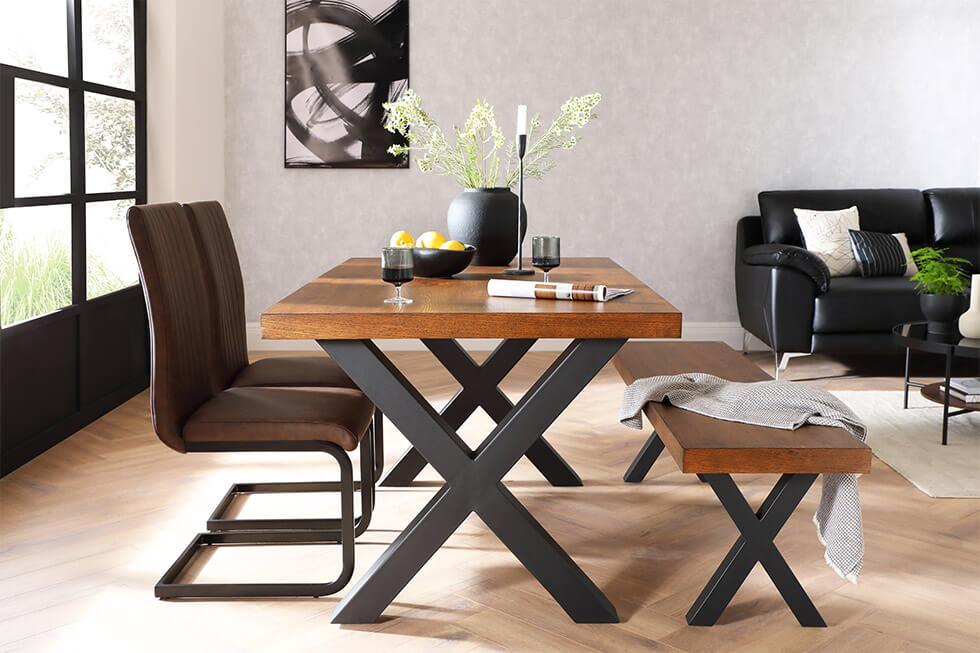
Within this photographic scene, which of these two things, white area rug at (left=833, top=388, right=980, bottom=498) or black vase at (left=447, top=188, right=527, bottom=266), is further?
white area rug at (left=833, top=388, right=980, bottom=498)

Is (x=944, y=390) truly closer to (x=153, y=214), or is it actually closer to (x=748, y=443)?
(x=748, y=443)

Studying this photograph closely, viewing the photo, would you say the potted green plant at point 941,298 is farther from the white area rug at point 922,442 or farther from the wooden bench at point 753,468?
the wooden bench at point 753,468

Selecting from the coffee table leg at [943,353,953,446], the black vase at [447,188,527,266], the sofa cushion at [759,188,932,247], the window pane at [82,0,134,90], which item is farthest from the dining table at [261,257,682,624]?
the sofa cushion at [759,188,932,247]

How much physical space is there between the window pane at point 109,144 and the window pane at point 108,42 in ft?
0.33

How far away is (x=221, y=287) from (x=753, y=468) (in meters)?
1.61

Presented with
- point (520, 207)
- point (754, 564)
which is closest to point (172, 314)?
point (520, 207)

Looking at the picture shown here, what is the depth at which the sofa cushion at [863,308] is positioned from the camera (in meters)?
5.07

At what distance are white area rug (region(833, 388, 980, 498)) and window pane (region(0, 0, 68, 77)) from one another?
139 inches

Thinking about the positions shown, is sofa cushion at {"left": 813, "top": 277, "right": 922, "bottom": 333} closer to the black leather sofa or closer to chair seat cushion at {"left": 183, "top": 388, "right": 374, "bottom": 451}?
the black leather sofa

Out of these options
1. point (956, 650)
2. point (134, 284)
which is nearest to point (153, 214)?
point (956, 650)

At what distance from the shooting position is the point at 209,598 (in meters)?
2.46

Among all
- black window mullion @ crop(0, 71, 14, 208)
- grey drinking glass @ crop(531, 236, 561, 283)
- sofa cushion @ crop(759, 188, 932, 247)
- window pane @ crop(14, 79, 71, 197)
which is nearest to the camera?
grey drinking glass @ crop(531, 236, 561, 283)

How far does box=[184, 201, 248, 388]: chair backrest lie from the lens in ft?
9.22

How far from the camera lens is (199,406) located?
101 inches
